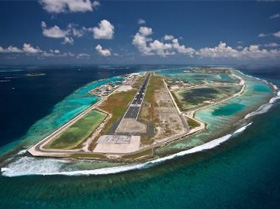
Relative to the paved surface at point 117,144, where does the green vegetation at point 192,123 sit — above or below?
above

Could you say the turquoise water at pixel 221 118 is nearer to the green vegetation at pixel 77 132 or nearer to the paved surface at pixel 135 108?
the green vegetation at pixel 77 132

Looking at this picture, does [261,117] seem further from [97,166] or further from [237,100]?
[97,166]

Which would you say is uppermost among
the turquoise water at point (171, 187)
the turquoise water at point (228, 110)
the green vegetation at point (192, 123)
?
the turquoise water at point (228, 110)

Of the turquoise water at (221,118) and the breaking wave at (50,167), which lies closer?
the breaking wave at (50,167)

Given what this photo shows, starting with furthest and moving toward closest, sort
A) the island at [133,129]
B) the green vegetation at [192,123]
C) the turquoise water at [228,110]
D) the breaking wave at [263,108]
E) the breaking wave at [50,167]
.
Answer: the turquoise water at [228,110] → the breaking wave at [263,108] → the green vegetation at [192,123] → the island at [133,129] → the breaking wave at [50,167]

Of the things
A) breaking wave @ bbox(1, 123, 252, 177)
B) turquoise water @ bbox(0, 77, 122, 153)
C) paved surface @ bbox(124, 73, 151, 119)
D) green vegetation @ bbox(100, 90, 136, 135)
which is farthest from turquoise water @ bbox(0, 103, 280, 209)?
paved surface @ bbox(124, 73, 151, 119)

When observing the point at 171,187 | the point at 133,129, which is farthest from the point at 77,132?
the point at 171,187

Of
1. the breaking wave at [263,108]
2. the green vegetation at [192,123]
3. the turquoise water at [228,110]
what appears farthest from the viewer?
the turquoise water at [228,110]

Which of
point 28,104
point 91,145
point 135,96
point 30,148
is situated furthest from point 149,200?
point 28,104

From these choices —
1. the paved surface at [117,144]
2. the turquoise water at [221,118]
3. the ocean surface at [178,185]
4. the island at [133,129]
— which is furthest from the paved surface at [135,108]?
the ocean surface at [178,185]
